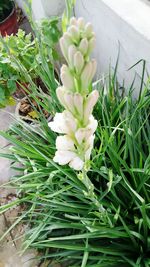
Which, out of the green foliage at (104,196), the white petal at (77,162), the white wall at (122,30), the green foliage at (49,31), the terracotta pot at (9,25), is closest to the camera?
the white petal at (77,162)

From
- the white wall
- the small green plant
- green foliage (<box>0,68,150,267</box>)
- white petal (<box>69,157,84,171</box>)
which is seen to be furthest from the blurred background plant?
the small green plant

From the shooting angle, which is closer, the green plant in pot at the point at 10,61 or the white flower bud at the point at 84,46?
the white flower bud at the point at 84,46

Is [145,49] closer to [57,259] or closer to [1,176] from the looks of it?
[57,259]

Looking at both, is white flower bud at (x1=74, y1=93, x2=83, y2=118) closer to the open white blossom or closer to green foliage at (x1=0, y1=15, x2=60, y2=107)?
the open white blossom

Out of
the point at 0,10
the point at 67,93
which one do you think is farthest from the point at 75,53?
the point at 0,10

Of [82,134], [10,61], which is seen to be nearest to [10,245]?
[10,61]

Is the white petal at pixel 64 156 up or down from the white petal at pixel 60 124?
down

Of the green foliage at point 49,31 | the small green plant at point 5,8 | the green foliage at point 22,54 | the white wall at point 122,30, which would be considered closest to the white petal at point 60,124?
the white wall at point 122,30

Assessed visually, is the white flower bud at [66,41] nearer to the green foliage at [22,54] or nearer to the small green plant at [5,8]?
the green foliage at [22,54]

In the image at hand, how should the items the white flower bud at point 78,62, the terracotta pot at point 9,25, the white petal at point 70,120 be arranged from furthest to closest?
the terracotta pot at point 9,25 → the white petal at point 70,120 → the white flower bud at point 78,62
